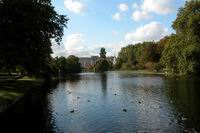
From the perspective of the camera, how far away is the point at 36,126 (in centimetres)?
3139

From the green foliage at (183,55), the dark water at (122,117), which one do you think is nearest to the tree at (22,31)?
the dark water at (122,117)

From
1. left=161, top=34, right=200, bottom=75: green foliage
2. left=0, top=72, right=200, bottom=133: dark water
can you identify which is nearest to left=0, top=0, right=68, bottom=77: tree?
left=0, top=72, right=200, bottom=133: dark water

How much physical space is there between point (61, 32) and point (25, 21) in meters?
7.67

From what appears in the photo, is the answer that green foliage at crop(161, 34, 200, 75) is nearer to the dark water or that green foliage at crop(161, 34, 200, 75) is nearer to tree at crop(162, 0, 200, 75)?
tree at crop(162, 0, 200, 75)

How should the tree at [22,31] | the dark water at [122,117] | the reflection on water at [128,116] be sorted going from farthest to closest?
the tree at [22,31] < the reflection on water at [128,116] < the dark water at [122,117]

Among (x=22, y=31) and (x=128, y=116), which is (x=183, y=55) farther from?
(x=22, y=31)

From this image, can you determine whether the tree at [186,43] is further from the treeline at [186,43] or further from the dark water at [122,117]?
the dark water at [122,117]

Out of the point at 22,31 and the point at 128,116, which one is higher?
the point at 22,31

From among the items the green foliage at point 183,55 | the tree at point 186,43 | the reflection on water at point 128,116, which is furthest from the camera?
the tree at point 186,43

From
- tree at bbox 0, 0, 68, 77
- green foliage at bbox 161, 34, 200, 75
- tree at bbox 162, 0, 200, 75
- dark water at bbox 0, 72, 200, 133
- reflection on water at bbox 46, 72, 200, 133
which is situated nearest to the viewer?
dark water at bbox 0, 72, 200, 133

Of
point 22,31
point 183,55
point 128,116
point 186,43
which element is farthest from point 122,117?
point 186,43

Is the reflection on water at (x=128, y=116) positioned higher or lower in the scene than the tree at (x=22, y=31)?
lower

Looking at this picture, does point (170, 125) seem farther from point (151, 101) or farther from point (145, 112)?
point (151, 101)

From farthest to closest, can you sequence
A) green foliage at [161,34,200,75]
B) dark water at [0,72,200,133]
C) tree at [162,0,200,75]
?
1. tree at [162,0,200,75]
2. green foliage at [161,34,200,75]
3. dark water at [0,72,200,133]
